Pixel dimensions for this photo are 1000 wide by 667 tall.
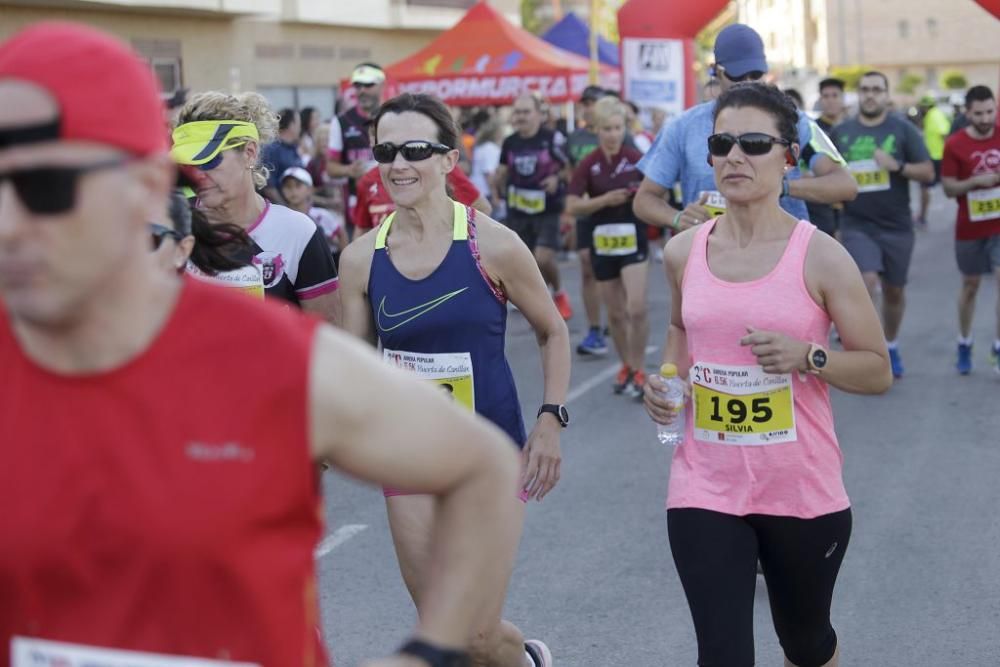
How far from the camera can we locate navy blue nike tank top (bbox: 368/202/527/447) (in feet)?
14.8

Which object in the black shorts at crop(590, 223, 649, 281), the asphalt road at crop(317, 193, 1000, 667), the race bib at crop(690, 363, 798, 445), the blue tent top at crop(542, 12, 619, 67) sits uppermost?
the blue tent top at crop(542, 12, 619, 67)

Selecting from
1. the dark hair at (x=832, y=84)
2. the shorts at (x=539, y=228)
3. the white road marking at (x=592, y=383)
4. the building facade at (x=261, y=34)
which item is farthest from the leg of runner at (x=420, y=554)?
the building facade at (x=261, y=34)

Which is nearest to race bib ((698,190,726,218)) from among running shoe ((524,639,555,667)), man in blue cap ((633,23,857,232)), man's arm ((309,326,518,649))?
man in blue cap ((633,23,857,232))

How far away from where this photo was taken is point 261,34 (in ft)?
86.3

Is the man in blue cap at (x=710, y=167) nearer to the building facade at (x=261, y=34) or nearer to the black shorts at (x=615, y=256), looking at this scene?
the black shorts at (x=615, y=256)

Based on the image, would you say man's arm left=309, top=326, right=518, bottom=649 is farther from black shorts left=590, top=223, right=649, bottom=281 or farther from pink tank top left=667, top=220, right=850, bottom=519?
black shorts left=590, top=223, right=649, bottom=281

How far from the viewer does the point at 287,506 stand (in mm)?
1878

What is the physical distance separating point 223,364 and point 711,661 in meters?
2.23

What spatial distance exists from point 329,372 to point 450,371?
266 cm

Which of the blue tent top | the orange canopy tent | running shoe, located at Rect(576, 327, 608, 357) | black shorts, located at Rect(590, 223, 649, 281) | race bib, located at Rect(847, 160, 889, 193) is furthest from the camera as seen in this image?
the blue tent top

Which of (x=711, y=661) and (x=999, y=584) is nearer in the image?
(x=711, y=661)

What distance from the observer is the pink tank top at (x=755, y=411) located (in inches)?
154

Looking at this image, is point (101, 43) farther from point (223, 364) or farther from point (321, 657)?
point (321, 657)

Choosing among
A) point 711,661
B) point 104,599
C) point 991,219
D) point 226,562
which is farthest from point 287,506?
point 991,219
